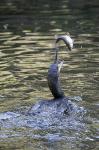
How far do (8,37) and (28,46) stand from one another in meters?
1.66

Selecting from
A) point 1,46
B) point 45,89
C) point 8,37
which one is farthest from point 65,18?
point 45,89

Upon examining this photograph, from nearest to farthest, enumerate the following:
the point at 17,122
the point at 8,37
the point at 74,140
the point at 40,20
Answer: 1. the point at 74,140
2. the point at 17,122
3. the point at 8,37
4. the point at 40,20

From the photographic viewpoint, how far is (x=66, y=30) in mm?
19312

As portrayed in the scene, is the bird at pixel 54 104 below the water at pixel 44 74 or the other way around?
the other way around

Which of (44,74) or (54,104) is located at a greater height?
(54,104)

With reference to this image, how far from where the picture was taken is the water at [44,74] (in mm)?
9367

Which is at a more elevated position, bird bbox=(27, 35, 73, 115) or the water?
bird bbox=(27, 35, 73, 115)

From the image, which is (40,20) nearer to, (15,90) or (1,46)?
(1,46)

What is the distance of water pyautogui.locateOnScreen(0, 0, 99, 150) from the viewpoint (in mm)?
9367

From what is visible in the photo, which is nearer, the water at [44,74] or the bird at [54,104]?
the water at [44,74]

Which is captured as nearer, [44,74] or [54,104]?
[54,104]

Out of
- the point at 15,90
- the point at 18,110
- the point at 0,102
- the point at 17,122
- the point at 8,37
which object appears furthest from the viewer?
the point at 8,37

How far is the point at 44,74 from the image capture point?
45.2 ft

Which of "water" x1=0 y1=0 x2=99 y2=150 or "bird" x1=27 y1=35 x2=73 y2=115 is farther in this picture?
"bird" x1=27 y1=35 x2=73 y2=115
